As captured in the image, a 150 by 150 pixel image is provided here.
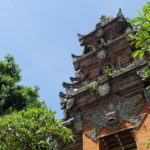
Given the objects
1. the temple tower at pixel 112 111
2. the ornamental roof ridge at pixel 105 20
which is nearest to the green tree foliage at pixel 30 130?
the temple tower at pixel 112 111

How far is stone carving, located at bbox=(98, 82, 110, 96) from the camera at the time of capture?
1431 cm

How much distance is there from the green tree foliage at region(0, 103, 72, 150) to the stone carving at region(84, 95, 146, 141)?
3.16 m

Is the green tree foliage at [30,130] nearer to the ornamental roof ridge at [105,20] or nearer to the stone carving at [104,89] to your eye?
the stone carving at [104,89]

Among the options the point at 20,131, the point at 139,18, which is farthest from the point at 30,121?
the point at 139,18

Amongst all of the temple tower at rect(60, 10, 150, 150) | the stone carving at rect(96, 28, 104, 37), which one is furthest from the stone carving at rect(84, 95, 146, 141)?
the stone carving at rect(96, 28, 104, 37)

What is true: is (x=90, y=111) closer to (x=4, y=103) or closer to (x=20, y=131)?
(x=20, y=131)

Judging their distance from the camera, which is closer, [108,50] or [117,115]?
[117,115]

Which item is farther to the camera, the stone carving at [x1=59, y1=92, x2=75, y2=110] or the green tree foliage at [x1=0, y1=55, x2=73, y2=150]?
the stone carving at [x1=59, y1=92, x2=75, y2=110]

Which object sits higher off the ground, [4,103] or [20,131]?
[4,103]

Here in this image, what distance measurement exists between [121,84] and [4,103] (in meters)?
8.95

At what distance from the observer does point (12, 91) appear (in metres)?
18.1

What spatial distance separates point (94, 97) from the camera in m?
14.9

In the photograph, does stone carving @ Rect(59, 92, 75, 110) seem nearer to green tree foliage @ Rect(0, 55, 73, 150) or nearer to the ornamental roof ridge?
green tree foliage @ Rect(0, 55, 73, 150)

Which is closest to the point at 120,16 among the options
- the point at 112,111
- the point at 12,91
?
the point at 112,111
